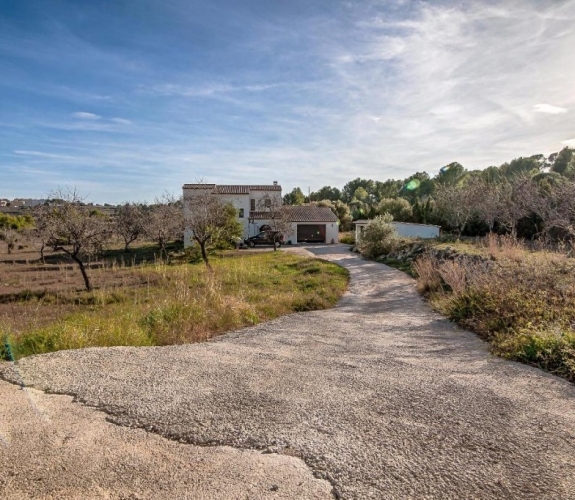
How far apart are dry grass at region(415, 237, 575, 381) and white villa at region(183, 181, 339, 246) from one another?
97.1 feet

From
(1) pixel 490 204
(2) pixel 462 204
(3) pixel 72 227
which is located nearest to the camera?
(3) pixel 72 227

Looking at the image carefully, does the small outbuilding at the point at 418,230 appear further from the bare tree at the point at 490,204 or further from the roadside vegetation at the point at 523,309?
the roadside vegetation at the point at 523,309

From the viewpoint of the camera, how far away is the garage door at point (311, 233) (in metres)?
39.3

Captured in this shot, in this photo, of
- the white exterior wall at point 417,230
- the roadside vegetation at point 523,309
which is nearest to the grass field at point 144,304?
the roadside vegetation at point 523,309

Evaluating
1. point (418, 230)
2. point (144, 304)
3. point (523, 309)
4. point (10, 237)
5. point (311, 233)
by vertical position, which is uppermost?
point (418, 230)

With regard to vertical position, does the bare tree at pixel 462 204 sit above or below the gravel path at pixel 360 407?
above

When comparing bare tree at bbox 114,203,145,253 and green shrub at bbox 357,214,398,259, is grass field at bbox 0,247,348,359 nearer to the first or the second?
green shrub at bbox 357,214,398,259

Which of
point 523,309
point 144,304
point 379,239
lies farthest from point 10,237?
point 523,309

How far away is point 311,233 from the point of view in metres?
39.6

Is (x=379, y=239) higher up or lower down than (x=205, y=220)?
lower down

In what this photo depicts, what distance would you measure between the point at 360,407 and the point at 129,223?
36.9 m

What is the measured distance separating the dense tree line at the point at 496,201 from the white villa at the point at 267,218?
279 inches

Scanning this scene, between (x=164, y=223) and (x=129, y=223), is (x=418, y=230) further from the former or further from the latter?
(x=129, y=223)

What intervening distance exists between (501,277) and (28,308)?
1479 centimetres
